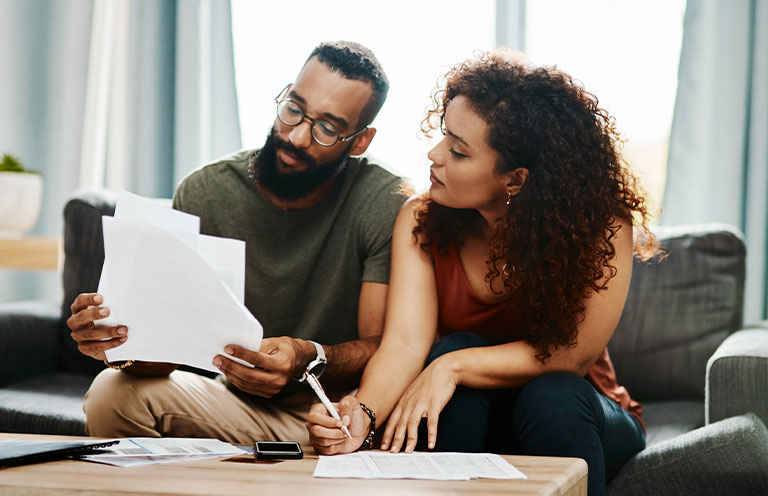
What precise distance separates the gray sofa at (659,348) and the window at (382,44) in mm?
870

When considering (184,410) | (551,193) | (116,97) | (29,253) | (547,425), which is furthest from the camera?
(116,97)

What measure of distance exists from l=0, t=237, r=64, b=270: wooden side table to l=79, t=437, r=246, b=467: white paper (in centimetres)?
143

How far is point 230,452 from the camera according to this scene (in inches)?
40.8

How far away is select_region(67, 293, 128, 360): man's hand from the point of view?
1.07 m

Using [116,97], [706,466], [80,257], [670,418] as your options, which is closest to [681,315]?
[670,418]

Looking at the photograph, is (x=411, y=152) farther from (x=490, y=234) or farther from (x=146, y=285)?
(x=146, y=285)

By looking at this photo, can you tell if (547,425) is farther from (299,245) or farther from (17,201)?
(17,201)

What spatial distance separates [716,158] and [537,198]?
1141 millimetres

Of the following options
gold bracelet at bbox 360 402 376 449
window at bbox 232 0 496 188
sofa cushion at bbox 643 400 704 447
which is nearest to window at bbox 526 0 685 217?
window at bbox 232 0 496 188

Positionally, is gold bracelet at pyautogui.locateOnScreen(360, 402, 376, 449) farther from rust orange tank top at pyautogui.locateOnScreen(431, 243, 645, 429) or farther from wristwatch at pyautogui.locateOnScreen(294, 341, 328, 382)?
rust orange tank top at pyautogui.locateOnScreen(431, 243, 645, 429)

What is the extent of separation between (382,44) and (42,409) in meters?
1.67

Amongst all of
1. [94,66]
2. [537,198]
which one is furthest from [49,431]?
[94,66]

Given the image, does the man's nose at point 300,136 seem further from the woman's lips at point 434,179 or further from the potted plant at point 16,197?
the potted plant at point 16,197

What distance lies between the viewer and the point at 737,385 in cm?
135
